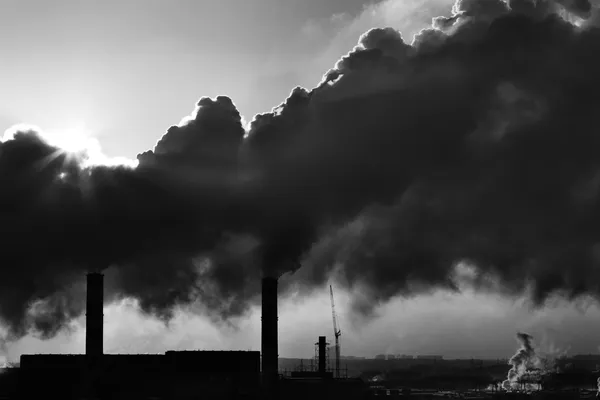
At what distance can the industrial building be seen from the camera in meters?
113

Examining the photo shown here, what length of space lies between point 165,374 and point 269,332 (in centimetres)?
1433

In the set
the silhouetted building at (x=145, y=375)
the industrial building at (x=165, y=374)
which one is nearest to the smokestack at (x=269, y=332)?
the industrial building at (x=165, y=374)

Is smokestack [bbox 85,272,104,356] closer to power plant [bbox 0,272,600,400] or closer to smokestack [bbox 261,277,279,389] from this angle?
power plant [bbox 0,272,600,400]

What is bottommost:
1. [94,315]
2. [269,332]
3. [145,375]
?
[145,375]

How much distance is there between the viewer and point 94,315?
113 meters

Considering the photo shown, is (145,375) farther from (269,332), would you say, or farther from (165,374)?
(269,332)

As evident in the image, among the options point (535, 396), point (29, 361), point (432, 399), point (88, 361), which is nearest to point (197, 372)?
point (88, 361)

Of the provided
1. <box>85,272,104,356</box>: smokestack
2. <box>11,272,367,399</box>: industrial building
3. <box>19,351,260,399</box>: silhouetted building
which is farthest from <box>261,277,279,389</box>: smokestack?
<box>85,272,104,356</box>: smokestack

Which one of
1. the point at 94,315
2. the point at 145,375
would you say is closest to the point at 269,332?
the point at 145,375

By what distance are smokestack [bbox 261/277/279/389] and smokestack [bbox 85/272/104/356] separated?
2048 cm

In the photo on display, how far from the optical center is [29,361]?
123 m

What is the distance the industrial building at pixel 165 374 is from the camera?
4466 inches

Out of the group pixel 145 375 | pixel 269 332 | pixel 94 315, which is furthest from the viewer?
pixel 269 332

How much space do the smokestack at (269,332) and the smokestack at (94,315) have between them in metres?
20.5
